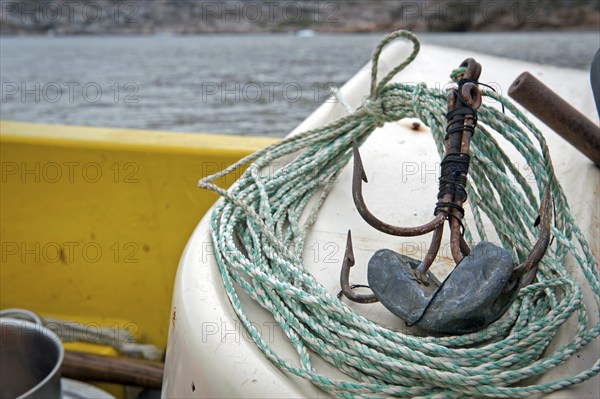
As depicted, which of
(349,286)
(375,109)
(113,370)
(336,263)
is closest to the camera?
(349,286)

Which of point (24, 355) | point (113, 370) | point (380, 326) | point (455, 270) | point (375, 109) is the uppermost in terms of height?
point (375, 109)

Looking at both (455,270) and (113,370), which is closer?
(455,270)

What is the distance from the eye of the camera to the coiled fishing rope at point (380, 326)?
916mm

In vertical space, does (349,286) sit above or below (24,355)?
above

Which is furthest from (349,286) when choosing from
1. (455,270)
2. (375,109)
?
(375,109)

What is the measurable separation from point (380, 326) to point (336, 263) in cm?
26

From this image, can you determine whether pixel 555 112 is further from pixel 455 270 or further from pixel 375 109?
pixel 455 270

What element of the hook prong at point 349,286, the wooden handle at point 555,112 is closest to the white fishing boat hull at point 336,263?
the hook prong at point 349,286

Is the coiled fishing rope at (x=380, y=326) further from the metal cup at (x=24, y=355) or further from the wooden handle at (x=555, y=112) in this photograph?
the metal cup at (x=24, y=355)

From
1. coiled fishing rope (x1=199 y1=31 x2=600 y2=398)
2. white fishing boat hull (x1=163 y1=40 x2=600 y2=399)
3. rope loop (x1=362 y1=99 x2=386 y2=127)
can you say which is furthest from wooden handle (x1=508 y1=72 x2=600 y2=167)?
rope loop (x1=362 y1=99 x2=386 y2=127)

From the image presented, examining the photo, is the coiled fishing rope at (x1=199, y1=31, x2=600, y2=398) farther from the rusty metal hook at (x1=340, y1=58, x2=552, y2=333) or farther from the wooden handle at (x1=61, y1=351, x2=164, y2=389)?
the wooden handle at (x1=61, y1=351, x2=164, y2=389)

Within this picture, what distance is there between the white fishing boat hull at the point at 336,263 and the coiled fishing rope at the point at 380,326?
0.09ft

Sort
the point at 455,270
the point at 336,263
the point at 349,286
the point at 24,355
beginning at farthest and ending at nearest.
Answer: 1. the point at 24,355
2. the point at 336,263
3. the point at 349,286
4. the point at 455,270

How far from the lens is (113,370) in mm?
2115
